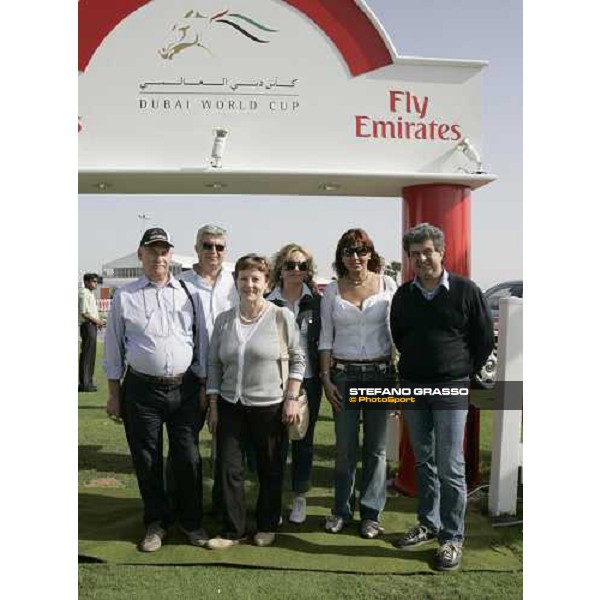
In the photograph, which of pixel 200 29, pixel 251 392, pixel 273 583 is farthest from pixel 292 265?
pixel 273 583

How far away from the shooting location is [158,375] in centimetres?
286

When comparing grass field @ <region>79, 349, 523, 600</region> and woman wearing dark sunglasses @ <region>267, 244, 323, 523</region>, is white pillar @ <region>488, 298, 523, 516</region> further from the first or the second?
woman wearing dark sunglasses @ <region>267, 244, 323, 523</region>

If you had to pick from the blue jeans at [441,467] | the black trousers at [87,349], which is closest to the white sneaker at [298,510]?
the blue jeans at [441,467]

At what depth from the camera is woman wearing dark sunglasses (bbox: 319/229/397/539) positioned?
9.78ft

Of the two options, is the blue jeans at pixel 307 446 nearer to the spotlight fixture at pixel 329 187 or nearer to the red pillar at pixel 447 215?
the red pillar at pixel 447 215

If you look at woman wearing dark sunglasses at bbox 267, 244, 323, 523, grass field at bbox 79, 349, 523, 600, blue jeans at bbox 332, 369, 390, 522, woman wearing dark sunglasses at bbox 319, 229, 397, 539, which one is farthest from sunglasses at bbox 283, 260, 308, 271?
grass field at bbox 79, 349, 523, 600

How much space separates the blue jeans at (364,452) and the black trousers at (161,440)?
2.39 ft

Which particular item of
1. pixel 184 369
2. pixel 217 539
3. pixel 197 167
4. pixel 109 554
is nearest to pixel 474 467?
pixel 217 539

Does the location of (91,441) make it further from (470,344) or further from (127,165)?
(470,344)

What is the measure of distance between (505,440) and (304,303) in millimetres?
1417

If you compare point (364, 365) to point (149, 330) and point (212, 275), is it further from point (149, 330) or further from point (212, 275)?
point (149, 330)

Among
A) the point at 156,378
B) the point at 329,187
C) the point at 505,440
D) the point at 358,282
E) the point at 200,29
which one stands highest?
the point at 200,29

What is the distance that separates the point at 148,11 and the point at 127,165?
796 mm

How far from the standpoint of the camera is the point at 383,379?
9.83 ft
